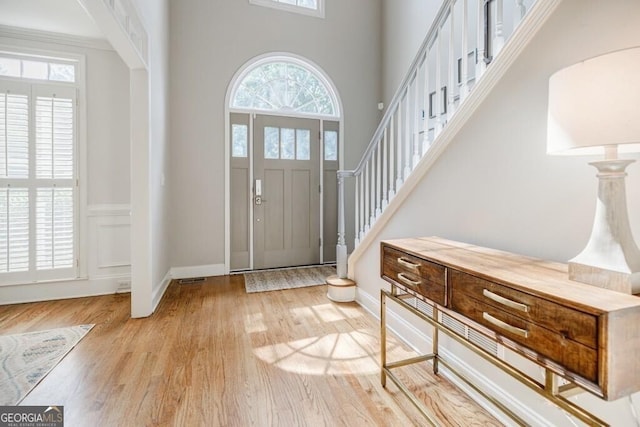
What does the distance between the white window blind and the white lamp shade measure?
3868mm

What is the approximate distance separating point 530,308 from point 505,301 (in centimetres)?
8

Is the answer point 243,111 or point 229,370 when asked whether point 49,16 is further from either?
point 229,370

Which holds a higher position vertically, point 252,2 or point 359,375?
point 252,2

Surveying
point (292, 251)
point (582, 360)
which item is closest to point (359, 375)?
point (582, 360)

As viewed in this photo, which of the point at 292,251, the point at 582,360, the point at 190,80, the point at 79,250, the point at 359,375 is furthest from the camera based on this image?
the point at 292,251

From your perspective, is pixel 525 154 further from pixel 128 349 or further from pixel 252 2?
pixel 252 2

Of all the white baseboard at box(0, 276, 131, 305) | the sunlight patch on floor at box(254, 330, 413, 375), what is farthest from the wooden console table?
the white baseboard at box(0, 276, 131, 305)

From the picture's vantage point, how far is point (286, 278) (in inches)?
151

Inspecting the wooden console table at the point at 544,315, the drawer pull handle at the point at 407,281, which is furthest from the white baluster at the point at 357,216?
the wooden console table at the point at 544,315

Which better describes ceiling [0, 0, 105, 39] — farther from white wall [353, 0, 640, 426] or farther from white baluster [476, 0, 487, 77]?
white wall [353, 0, 640, 426]

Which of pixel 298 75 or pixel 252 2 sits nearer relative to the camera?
pixel 252 2

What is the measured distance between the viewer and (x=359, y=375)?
6.01 ft

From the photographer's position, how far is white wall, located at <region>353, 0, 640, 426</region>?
109cm

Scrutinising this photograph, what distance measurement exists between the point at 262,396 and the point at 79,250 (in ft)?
8.79
